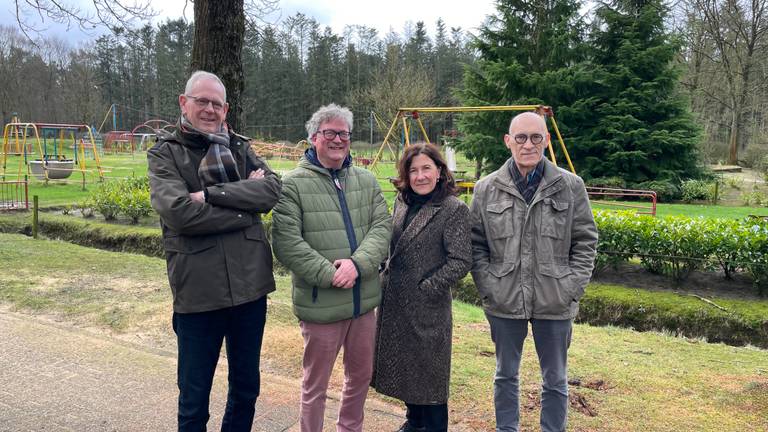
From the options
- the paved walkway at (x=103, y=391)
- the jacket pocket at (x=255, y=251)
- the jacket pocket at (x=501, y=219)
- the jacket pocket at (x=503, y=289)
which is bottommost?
the paved walkway at (x=103, y=391)

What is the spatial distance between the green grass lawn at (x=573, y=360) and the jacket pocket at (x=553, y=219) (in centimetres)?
115

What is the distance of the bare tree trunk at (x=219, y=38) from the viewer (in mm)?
4375

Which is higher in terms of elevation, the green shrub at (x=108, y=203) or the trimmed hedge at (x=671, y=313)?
the green shrub at (x=108, y=203)

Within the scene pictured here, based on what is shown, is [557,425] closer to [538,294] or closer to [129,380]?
[538,294]

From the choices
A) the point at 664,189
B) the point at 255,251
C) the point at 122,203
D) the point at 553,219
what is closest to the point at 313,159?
the point at 255,251

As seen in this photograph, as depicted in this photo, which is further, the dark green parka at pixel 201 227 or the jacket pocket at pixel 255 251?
the jacket pocket at pixel 255 251

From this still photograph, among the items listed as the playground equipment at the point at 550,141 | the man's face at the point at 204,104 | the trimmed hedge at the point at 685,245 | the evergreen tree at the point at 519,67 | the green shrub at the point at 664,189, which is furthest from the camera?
the evergreen tree at the point at 519,67

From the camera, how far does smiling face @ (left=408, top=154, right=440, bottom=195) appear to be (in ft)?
9.11

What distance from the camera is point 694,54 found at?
3191 centimetres

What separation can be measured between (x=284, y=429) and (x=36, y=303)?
3.79 meters

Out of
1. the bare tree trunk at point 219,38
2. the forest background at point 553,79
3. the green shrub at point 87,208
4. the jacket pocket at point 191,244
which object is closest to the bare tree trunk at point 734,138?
the forest background at point 553,79

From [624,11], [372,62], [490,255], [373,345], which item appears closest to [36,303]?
[373,345]

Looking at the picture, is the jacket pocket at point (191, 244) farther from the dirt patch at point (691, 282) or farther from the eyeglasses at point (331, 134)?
the dirt patch at point (691, 282)

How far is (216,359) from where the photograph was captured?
257 centimetres
